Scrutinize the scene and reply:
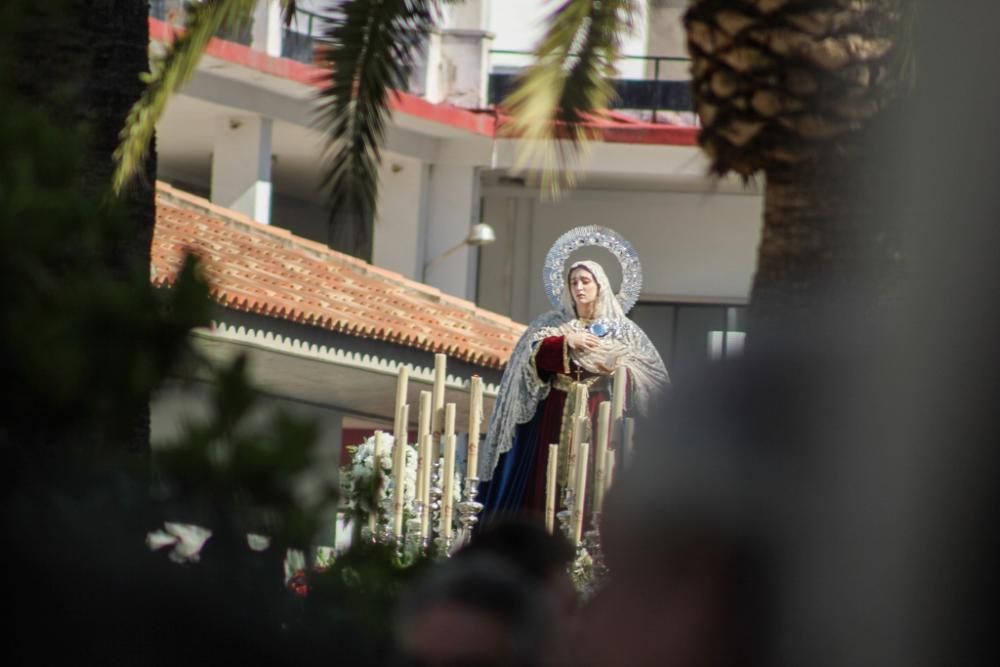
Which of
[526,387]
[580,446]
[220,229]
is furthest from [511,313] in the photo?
[580,446]

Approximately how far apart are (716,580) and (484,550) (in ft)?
1.32

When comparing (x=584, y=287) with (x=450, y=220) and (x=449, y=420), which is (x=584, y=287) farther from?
(x=450, y=220)

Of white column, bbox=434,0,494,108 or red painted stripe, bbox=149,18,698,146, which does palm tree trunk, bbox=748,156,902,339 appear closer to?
red painted stripe, bbox=149,18,698,146

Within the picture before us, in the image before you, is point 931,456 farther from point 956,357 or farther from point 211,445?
point 211,445

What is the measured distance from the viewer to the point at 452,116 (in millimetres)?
A: 19516

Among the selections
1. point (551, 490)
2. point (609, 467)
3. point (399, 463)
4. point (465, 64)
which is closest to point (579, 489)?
point (609, 467)

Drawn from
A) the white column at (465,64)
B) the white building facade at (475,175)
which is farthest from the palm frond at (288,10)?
the white column at (465,64)

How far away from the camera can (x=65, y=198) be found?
7.22 feet

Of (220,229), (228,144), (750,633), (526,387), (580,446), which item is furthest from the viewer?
(228,144)

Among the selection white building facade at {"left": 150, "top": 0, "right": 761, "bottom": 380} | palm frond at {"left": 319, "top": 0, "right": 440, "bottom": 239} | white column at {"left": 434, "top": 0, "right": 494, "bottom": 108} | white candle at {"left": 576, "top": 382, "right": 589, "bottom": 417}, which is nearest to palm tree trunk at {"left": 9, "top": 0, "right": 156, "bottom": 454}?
palm frond at {"left": 319, "top": 0, "right": 440, "bottom": 239}

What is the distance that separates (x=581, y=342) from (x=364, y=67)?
388 cm

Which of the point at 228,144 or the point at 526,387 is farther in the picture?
the point at 228,144

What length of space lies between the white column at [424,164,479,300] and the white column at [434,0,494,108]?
2.45ft

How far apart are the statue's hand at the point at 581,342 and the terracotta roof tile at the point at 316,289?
346cm
